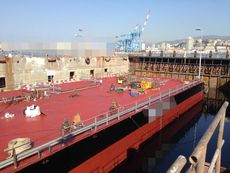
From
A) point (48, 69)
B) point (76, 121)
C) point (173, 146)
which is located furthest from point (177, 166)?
point (48, 69)

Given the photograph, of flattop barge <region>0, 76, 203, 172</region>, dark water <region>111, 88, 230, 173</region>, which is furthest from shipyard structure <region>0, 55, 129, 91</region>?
dark water <region>111, 88, 230, 173</region>

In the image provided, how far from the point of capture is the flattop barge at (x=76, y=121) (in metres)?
8.64

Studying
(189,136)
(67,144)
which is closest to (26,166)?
(67,144)

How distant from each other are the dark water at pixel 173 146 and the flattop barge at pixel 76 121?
23.1 inches

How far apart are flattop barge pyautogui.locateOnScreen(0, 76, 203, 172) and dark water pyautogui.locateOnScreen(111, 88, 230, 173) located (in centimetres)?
59

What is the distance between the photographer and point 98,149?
451 inches

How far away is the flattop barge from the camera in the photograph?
28.3 feet

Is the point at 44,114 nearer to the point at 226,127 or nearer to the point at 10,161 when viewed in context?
the point at 10,161

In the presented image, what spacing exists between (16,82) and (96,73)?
12.8 m

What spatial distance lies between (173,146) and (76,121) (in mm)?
8681

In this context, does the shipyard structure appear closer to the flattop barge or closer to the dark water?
the flattop barge

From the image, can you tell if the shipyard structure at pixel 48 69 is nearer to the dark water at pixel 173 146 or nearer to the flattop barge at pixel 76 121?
the flattop barge at pixel 76 121

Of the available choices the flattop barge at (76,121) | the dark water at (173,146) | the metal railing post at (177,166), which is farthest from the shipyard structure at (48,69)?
the metal railing post at (177,166)

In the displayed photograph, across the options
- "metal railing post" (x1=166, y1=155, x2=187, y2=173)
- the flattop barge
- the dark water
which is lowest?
the dark water
